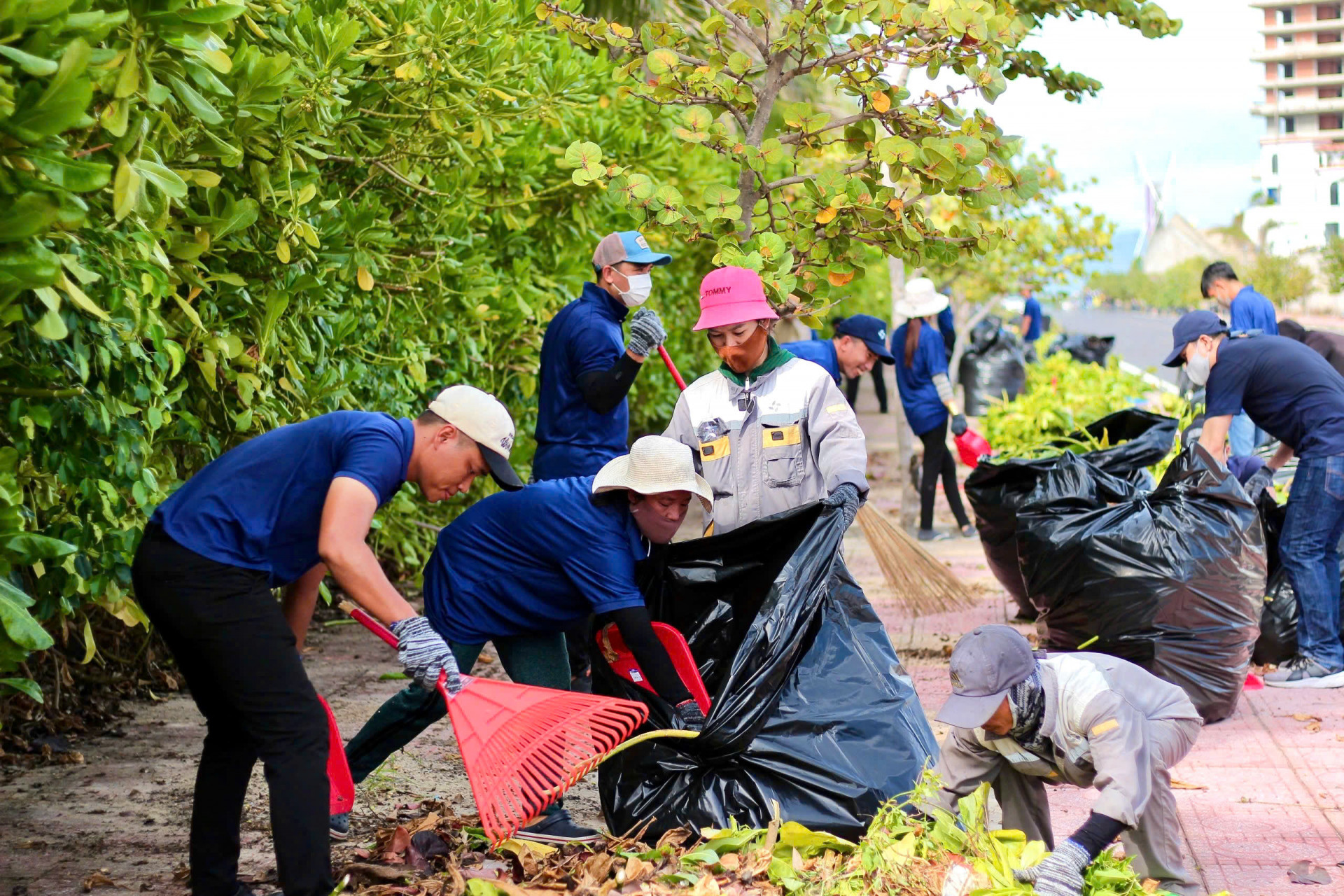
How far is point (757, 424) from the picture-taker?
13.3ft

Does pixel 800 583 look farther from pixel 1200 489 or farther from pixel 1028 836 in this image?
pixel 1200 489

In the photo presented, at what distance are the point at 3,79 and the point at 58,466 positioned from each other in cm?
131

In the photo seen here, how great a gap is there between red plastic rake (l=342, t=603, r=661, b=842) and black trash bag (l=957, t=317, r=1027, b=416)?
39.9ft

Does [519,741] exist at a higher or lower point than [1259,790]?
higher

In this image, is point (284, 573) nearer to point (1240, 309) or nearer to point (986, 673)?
point (986, 673)

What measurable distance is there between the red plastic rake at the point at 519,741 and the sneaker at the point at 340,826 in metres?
0.60

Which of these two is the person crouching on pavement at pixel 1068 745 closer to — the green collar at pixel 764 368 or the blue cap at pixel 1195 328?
the green collar at pixel 764 368

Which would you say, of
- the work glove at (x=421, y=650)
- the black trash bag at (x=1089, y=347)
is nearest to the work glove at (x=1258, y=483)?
the work glove at (x=421, y=650)

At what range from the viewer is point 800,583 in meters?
3.58

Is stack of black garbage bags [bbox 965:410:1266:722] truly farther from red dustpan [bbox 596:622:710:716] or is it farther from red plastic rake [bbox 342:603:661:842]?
red plastic rake [bbox 342:603:661:842]

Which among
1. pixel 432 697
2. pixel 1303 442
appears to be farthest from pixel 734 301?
pixel 1303 442

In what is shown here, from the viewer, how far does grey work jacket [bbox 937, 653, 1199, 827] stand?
2.91m

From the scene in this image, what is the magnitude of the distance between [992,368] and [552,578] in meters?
12.4

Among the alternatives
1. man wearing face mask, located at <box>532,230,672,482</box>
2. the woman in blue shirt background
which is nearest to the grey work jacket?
man wearing face mask, located at <box>532,230,672,482</box>
